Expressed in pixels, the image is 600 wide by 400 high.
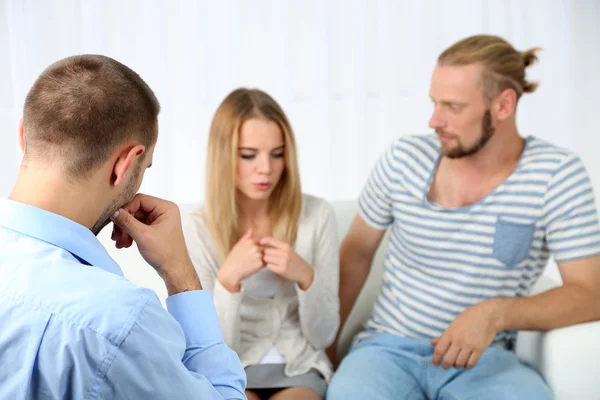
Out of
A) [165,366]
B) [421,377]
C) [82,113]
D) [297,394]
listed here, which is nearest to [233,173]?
[297,394]

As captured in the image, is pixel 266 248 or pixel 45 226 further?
pixel 266 248

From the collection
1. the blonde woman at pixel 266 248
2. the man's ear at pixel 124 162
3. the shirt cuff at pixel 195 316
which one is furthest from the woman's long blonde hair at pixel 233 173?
the man's ear at pixel 124 162

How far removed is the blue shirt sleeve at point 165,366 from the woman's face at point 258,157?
2.91ft

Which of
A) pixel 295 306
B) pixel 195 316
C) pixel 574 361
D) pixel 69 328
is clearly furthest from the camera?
pixel 295 306

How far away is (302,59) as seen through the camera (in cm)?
373

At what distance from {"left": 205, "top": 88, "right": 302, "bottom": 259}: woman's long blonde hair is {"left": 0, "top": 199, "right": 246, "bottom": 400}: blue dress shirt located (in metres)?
1.06

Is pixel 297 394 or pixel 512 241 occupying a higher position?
pixel 512 241

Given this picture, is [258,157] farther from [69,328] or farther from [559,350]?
[69,328]

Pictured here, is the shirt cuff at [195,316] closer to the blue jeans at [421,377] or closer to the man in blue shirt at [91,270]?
the man in blue shirt at [91,270]

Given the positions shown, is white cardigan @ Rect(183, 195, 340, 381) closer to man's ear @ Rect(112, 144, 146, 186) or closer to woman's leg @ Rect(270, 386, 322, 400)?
woman's leg @ Rect(270, 386, 322, 400)

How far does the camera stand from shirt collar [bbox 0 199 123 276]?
38.8 inches

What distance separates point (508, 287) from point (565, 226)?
215mm

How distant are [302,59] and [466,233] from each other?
74.8 inches

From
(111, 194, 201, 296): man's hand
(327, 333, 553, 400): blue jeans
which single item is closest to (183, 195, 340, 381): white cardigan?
(327, 333, 553, 400): blue jeans
